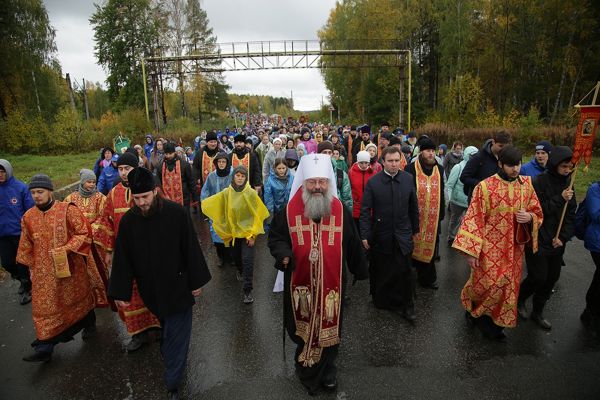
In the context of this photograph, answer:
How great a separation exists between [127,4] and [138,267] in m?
42.2

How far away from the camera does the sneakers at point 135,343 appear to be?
4.13 meters

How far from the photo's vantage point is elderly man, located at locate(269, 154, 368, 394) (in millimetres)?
3312

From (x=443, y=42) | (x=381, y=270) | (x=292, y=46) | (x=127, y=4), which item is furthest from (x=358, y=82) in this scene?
(x=381, y=270)

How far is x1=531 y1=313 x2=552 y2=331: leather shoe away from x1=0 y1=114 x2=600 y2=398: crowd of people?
0.04 feet

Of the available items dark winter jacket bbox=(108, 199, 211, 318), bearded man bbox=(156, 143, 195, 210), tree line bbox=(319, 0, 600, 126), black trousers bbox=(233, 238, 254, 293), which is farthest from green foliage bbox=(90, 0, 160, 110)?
dark winter jacket bbox=(108, 199, 211, 318)

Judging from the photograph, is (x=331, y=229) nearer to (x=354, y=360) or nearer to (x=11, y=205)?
(x=354, y=360)

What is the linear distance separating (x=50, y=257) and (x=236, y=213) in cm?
213

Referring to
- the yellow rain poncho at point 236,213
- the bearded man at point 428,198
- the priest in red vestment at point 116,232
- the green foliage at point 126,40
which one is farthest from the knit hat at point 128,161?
the green foliage at point 126,40

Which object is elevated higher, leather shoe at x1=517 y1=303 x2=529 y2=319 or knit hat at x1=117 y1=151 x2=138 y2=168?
knit hat at x1=117 y1=151 x2=138 y2=168

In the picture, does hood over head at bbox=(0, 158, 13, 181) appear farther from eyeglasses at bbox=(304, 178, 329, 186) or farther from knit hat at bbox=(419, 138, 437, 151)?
knit hat at bbox=(419, 138, 437, 151)

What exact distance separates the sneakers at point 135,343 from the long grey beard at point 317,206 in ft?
8.01

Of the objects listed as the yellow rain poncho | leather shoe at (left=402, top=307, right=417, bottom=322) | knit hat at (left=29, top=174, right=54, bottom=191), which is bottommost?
leather shoe at (left=402, top=307, right=417, bottom=322)

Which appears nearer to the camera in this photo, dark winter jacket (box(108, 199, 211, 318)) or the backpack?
dark winter jacket (box(108, 199, 211, 318))

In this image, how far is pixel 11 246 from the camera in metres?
5.45
